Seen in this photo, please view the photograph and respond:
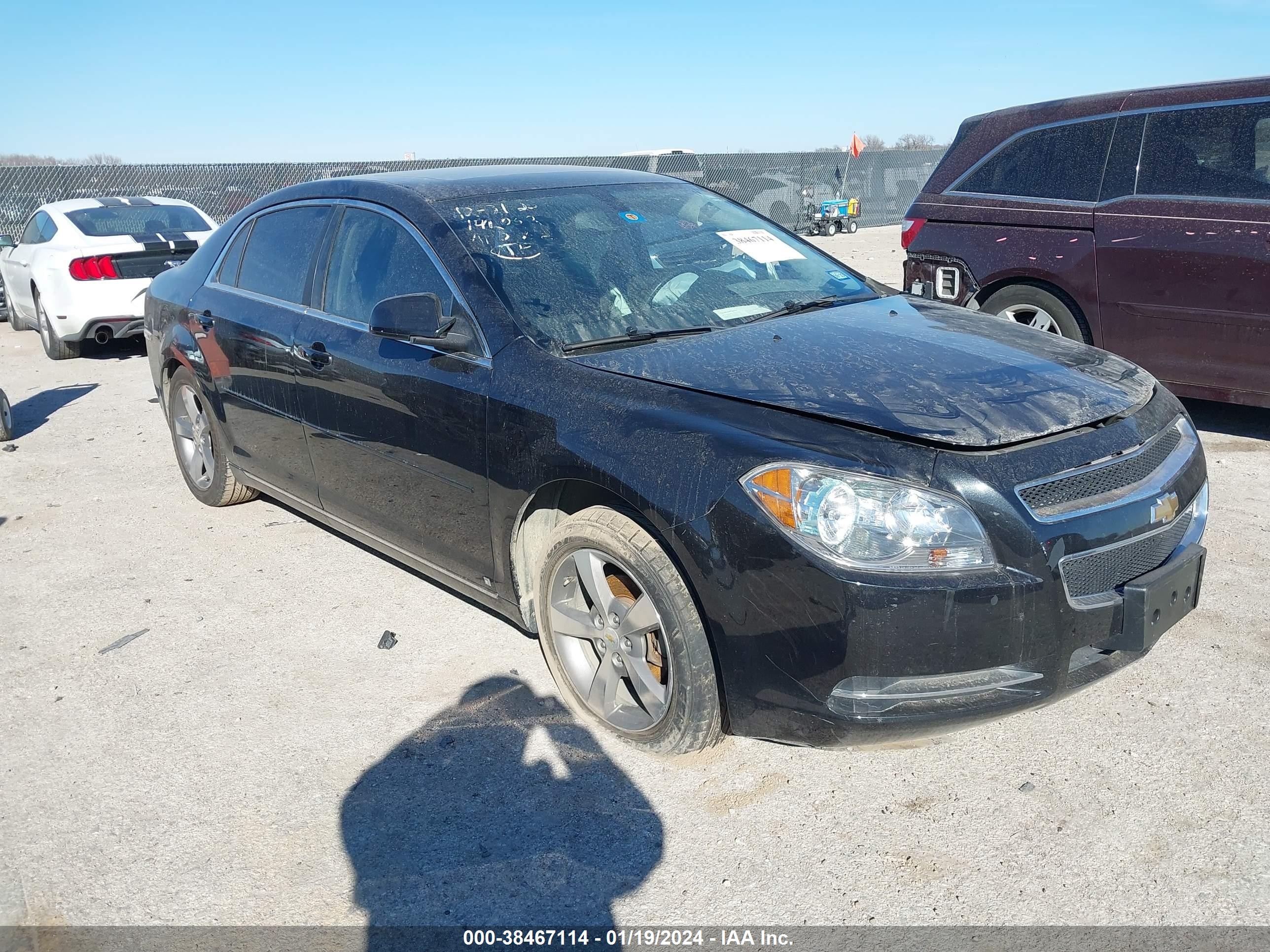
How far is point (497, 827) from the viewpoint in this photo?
2824mm

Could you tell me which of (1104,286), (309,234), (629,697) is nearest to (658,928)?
(629,697)

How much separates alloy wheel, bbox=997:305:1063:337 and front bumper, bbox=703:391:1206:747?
401cm

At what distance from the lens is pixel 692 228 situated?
13.1 ft

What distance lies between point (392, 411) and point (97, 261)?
26.0 feet

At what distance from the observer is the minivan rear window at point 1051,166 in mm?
Answer: 6176

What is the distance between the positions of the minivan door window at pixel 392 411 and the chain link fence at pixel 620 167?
909 cm

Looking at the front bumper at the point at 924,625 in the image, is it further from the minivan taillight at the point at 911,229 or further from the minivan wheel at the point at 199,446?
the minivan taillight at the point at 911,229

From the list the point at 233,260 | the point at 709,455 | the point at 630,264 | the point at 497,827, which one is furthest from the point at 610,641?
the point at 233,260

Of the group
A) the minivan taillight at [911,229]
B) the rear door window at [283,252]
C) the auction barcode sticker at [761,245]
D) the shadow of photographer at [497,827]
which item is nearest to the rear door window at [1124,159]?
the minivan taillight at [911,229]

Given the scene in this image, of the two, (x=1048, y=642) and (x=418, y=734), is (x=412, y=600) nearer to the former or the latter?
(x=418, y=734)

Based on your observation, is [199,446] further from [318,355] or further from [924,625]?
[924,625]

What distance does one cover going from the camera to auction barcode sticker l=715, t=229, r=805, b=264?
401 centimetres

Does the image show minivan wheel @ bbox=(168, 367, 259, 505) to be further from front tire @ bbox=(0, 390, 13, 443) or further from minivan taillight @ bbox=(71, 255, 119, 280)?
minivan taillight @ bbox=(71, 255, 119, 280)

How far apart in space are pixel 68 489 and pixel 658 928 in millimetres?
5303
